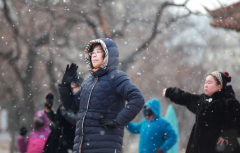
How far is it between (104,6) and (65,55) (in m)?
2.37

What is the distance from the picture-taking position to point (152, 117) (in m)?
8.72

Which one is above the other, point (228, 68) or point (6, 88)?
point (228, 68)

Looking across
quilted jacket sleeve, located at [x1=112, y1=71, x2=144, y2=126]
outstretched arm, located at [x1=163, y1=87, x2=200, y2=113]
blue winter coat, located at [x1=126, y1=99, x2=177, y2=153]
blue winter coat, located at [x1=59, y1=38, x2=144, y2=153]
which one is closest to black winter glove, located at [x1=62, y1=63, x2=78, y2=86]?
blue winter coat, located at [x1=59, y1=38, x2=144, y2=153]

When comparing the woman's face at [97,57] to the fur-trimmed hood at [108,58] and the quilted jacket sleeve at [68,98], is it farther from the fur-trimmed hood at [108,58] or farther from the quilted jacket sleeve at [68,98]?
the quilted jacket sleeve at [68,98]

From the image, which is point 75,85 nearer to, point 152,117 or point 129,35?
point 152,117

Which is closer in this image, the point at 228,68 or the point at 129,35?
the point at 129,35

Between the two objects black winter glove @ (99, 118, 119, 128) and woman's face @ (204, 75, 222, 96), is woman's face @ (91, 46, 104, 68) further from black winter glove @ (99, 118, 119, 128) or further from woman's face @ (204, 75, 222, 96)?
woman's face @ (204, 75, 222, 96)

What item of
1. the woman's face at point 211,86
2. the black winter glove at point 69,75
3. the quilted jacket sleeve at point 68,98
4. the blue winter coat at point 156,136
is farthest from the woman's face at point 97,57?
the blue winter coat at point 156,136

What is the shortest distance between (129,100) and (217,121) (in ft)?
5.78

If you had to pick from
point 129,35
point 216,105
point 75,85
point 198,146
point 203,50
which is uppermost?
point 203,50

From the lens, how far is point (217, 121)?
6617 millimetres

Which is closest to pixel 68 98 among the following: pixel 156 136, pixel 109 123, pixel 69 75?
pixel 69 75

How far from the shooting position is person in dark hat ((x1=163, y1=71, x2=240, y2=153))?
21.5ft

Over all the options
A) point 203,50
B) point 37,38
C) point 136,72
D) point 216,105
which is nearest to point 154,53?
point 136,72
